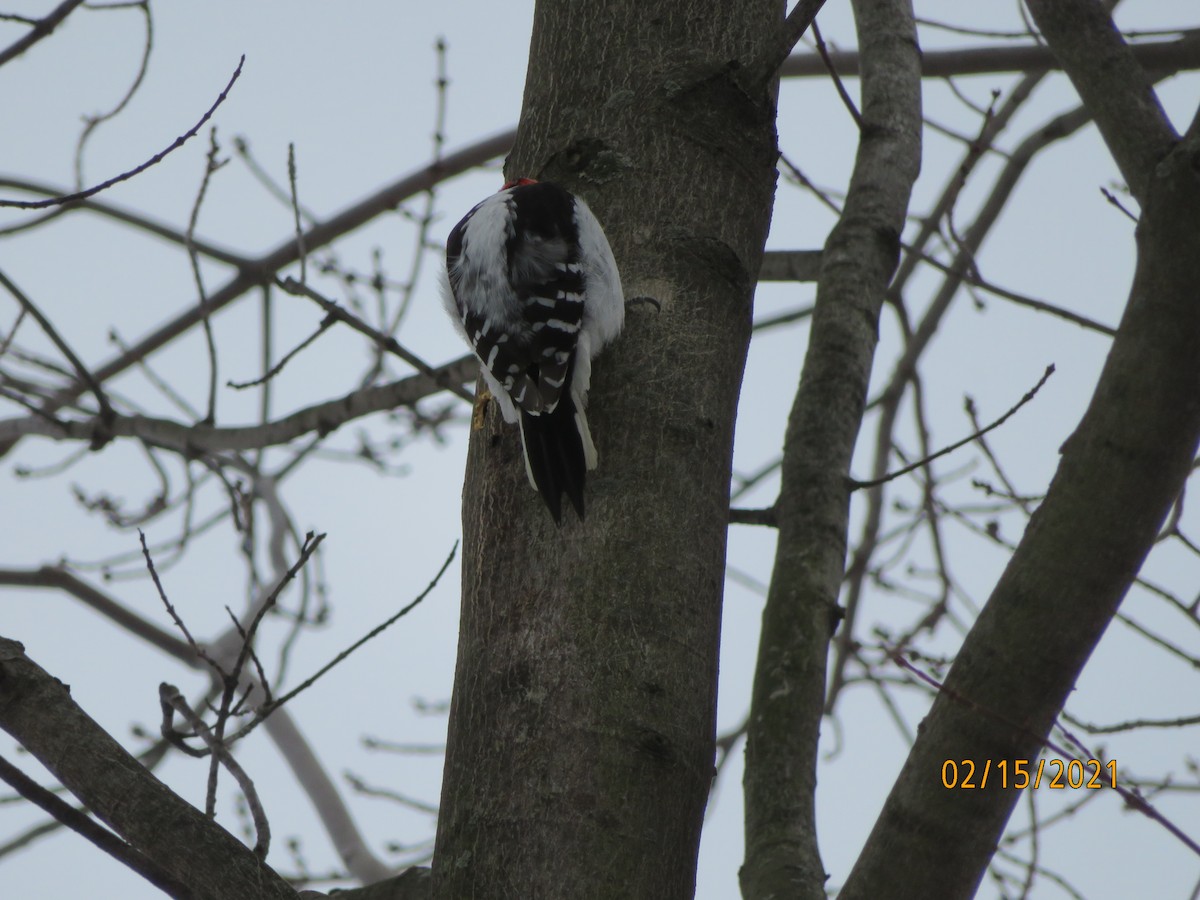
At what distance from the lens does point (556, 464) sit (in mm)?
2039

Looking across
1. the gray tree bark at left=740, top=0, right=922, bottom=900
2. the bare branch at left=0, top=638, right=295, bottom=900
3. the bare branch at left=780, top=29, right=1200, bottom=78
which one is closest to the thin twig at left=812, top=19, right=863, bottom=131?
the gray tree bark at left=740, top=0, right=922, bottom=900

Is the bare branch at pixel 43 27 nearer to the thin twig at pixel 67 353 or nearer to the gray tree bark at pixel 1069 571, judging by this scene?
the thin twig at pixel 67 353

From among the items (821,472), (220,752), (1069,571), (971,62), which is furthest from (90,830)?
(971,62)

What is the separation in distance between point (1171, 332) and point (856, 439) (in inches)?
34.7

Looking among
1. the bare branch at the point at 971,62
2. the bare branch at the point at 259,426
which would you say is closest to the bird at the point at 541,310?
the bare branch at the point at 259,426

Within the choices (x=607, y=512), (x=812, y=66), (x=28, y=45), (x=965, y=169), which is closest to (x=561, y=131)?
(x=607, y=512)

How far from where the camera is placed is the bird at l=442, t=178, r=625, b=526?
2.10m

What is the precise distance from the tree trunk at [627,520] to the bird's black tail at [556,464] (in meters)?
0.03

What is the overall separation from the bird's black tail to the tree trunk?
0.03 m

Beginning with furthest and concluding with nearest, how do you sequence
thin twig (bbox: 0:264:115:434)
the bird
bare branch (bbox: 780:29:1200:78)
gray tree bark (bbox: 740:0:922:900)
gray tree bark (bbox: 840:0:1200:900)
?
bare branch (bbox: 780:29:1200:78)
thin twig (bbox: 0:264:115:434)
gray tree bark (bbox: 740:0:922:900)
the bird
gray tree bark (bbox: 840:0:1200:900)

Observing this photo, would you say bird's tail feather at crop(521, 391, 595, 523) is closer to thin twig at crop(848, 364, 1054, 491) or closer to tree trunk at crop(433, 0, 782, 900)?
tree trunk at crop(433, 0, 782, 900)

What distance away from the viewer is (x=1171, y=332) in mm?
2123

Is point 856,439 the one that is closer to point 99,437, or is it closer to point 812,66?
point 812,66

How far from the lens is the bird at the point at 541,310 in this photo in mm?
2102
